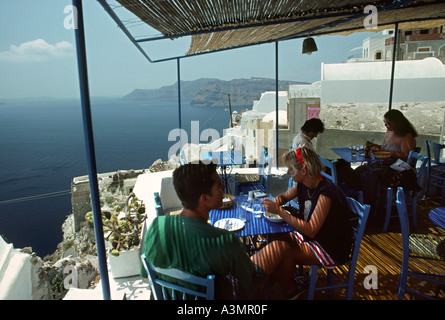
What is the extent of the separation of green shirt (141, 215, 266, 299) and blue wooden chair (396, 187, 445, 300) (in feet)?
3.82

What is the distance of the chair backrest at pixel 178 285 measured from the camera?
1362 millimetres

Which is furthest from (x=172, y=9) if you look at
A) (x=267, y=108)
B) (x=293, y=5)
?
(x=267, y=108)

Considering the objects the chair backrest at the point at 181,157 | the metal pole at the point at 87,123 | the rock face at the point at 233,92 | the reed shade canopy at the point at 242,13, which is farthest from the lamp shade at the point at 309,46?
the rock face at the point at 233,92

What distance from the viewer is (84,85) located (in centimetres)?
154

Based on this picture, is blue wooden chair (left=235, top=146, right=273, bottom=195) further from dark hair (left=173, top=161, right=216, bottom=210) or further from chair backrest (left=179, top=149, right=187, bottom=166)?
dark hair (left=173, top=161, right=216, bottom=210)

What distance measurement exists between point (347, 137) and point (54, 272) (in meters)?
22.2

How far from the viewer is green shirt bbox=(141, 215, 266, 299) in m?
1.48

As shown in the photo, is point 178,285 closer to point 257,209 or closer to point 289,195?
point 257,209

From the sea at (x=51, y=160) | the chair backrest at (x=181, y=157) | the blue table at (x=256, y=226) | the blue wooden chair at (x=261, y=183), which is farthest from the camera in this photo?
the sea at (x=51, y=160)

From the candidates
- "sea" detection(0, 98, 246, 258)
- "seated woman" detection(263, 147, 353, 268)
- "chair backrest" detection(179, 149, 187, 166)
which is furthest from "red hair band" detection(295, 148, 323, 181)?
"sea" detection(0, 98, 246, 258)

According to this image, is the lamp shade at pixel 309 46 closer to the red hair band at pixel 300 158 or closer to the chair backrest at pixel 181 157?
the chair backrest at pixel 181 157

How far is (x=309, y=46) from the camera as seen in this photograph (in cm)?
480

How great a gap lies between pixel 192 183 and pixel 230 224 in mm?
681

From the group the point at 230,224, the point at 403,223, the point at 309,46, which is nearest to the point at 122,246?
the point at 230,224
